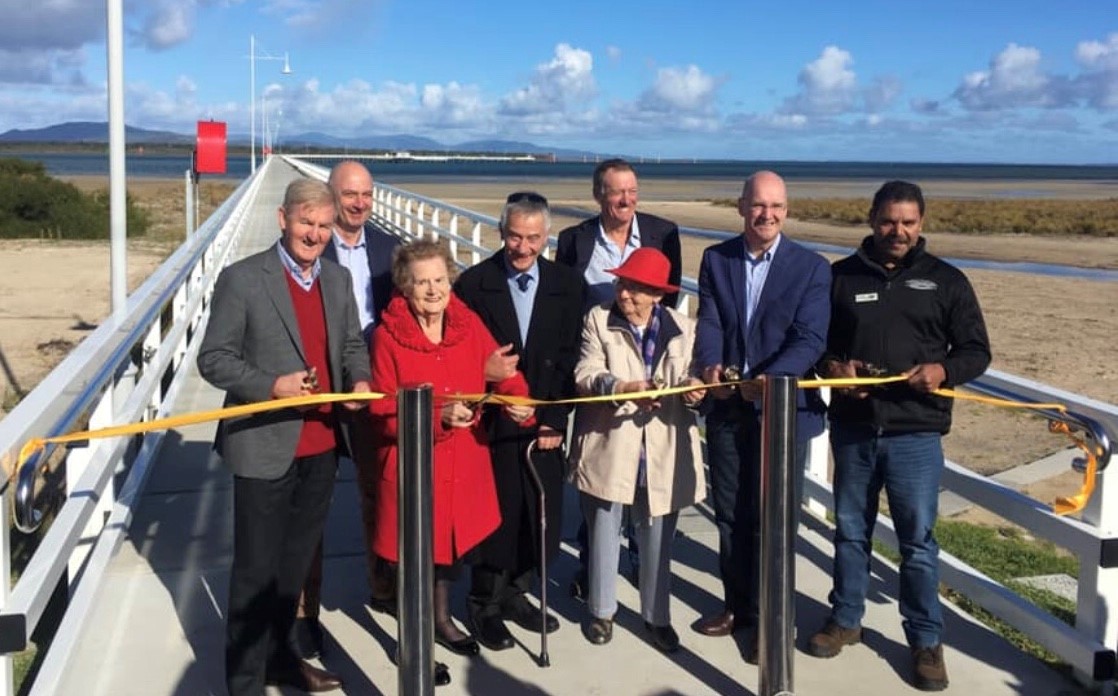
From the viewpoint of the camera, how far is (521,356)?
437 centimetres

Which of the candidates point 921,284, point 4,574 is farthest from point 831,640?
point 4,574

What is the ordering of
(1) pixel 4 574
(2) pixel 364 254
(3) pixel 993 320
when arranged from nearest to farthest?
1. (1) pixel 4 574
2. (2) pixel 364 254
3. (3) pixel 993 320

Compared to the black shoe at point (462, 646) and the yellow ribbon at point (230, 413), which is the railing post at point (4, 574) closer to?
the yellow ribbon at point (230, 413)

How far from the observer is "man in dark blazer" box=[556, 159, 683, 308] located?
4.87 meters

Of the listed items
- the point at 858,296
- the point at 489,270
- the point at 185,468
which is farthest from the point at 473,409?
the point at 185,468

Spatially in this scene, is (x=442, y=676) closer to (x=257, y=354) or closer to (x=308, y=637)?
(x=308, y=637)

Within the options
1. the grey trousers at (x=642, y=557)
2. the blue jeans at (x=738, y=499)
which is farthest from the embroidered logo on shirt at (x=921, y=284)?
the grey trousers at (x=642, y=557)

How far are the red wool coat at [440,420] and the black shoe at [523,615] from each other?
506 millimetres

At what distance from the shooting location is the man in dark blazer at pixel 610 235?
4.87 meters

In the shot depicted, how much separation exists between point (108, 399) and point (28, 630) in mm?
1933

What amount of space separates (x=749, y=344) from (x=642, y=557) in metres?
0.84

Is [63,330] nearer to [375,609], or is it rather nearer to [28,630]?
[375,609]

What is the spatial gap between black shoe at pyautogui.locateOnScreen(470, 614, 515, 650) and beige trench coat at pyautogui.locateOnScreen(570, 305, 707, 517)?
1.87 ft

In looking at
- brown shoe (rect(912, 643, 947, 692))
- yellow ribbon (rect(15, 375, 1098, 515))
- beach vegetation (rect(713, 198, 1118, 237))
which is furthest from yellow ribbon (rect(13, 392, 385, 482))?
beach vegetation (rect(713, 198, 1118, 237))
